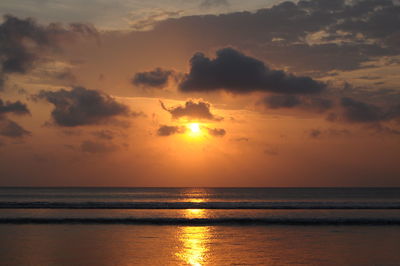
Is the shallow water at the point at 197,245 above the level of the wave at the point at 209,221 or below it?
below

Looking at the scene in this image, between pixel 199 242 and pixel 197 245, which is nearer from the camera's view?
pixel 197 245

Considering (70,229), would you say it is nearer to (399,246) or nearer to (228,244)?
(228,244)

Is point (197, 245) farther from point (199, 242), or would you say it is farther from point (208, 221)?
point (208, 221)

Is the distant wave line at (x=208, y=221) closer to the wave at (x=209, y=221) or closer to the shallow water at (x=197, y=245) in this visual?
the wave at (x=209, y=221)

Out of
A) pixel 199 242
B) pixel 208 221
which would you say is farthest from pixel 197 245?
pixel 208 221

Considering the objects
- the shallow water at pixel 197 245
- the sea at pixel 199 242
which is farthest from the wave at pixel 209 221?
the shallow water at pixel 197 245

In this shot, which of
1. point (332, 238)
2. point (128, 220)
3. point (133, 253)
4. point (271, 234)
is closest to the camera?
point (133, 253)

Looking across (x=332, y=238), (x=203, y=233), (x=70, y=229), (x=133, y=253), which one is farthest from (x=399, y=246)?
(x=70, y=229)

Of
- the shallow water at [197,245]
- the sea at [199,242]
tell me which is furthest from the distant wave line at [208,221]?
the shallow water at [197,245]

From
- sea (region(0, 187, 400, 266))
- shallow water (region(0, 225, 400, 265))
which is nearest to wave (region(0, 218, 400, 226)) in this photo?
sea (region(0, 187, 400, 266))

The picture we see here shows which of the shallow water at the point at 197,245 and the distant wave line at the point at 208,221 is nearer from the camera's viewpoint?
the shallow water at the point at 197,245

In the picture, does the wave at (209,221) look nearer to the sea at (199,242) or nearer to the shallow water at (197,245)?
the sea at (199,242)

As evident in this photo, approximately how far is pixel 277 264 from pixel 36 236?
46.8 feet

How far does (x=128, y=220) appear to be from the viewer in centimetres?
3369
